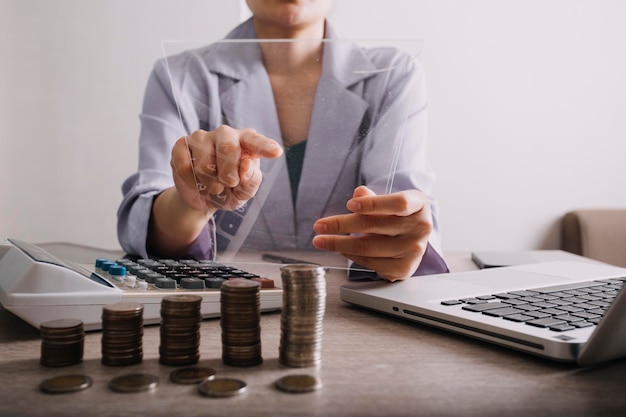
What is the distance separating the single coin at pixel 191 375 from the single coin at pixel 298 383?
5 centimetres

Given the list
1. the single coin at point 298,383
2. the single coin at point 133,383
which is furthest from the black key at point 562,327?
the single coin at point 133,383

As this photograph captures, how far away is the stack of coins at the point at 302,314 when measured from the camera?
0.48m


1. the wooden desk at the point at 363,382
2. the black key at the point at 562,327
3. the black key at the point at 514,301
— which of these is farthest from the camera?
the black key at the point at 514,301

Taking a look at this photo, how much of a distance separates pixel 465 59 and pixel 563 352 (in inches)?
85.4

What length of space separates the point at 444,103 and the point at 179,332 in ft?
7.13

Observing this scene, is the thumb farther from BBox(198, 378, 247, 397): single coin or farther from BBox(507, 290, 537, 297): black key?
BBox(198, 378, 247, 397): single coin

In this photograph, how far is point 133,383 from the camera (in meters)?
0.43

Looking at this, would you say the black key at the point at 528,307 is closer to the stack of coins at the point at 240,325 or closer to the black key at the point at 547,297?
the black key at the point at 547,297

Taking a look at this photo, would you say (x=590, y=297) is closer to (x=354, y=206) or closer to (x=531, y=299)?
(x=531, y=299)

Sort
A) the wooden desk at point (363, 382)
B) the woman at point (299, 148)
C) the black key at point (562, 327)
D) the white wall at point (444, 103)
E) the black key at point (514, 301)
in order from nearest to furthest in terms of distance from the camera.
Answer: the wooden desk at point (363, 382) → the black key at point (562, 327) → the black key at point (514, 301) → the woman at point (299, 148) → the white wall at point (444, 103)

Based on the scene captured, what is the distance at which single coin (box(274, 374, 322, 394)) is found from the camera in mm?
425

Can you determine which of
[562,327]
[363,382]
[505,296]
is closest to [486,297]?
[505,296]

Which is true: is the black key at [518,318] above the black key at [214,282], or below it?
below

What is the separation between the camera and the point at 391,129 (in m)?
0.76
